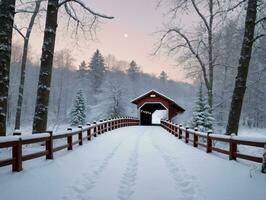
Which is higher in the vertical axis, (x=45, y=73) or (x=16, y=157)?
(x=45, y=73)

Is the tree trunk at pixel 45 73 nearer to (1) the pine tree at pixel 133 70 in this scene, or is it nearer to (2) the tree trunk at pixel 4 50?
(2) the tree trunk at pixel 4 50

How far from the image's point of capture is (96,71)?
100625 mm

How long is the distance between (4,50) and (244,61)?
332 inches

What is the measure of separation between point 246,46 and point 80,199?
947cm

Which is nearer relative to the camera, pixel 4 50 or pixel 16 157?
pixel 16 157

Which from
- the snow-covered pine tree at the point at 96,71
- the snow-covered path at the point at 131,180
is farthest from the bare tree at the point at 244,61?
the snow-covered pine tree at the point at 96,71

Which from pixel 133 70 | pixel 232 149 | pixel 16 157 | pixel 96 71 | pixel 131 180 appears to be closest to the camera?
pixel 131 180

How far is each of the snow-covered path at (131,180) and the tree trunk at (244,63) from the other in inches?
Answer: 142

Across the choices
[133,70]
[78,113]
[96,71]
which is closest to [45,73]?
[78,113]

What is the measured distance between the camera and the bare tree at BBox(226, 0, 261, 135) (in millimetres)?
12742

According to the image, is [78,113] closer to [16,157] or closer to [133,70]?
[16,157]


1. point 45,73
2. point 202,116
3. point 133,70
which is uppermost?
point 133,70

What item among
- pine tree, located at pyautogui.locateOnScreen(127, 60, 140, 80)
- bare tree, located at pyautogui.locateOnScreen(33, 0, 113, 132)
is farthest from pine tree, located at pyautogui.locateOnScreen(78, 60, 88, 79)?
bare tree, located at pyautogui.locateOnScreen(33, 0, 113, 132)

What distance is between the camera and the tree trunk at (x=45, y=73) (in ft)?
40.0
